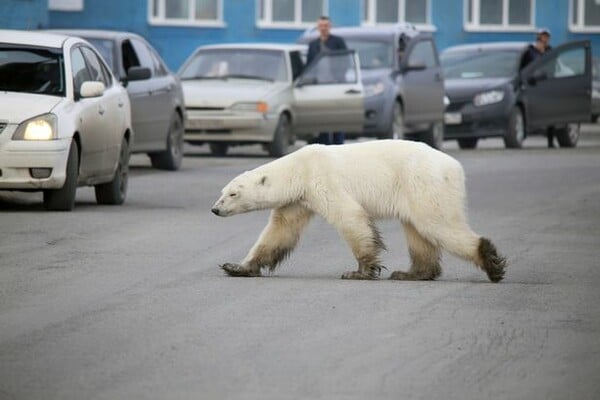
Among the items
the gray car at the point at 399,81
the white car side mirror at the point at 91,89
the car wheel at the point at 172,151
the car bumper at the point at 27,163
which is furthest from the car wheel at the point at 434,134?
the car bumper at the point at 27,163

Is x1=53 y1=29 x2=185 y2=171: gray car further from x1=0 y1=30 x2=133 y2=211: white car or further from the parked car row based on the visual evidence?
x1=0 y1=30 x2=133 y2=211: white car

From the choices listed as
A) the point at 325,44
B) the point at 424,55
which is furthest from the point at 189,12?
the point at 325,44

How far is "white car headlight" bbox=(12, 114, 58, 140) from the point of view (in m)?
15.8

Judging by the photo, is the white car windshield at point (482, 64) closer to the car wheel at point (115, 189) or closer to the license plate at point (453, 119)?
the license plate at point (453, 119)

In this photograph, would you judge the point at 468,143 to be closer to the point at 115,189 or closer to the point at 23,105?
the point at 115,189

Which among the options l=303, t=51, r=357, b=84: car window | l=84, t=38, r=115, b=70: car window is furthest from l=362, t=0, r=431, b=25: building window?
l=84, t=38, r=115, b=70: car window

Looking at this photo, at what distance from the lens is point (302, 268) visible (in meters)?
12.2

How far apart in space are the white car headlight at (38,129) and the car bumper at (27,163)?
47 mm

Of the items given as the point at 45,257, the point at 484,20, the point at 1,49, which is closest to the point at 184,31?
the point at 484,20

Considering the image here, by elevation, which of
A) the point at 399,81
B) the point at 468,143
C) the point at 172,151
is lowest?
the point at 468,143

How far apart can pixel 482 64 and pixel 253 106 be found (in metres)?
7.01

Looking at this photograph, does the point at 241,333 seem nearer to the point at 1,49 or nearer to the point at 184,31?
the point at 1,49

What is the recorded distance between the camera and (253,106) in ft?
87.9

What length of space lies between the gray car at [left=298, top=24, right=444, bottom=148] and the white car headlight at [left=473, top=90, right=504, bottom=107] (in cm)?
95
